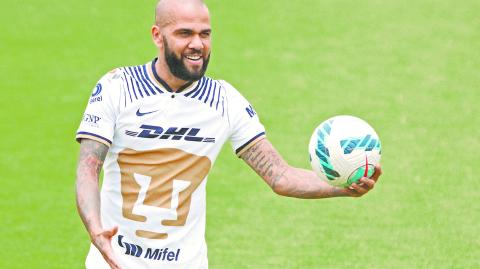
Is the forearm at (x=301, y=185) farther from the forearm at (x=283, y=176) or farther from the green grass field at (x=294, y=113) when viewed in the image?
the green grass field at (x=294, y=113)

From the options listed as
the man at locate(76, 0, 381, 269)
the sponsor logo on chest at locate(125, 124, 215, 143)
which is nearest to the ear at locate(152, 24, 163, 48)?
the man at locate(76, 0, 381, 269)

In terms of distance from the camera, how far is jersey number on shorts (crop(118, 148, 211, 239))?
27.8ft

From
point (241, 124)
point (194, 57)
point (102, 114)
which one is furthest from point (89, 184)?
point (241, 124)

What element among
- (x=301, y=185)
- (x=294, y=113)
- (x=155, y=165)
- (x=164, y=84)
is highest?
(x=164, y=84)

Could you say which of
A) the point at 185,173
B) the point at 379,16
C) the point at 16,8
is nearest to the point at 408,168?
the point at 379,16

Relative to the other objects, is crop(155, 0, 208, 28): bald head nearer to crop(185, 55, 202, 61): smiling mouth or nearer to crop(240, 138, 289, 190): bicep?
crop(185, 55, 202, 61): smiling mouth

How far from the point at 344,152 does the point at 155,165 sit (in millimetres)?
1365

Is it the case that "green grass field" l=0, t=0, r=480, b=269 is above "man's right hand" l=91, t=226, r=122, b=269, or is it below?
below

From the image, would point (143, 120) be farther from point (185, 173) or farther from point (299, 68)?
point (299, 68)

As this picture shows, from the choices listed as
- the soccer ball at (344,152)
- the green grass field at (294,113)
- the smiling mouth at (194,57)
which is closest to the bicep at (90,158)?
the smiling mouth at (194,57)

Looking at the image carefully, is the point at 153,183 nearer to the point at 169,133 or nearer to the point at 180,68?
the point at 169,133

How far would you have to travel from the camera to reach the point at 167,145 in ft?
27.9

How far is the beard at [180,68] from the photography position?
833cm

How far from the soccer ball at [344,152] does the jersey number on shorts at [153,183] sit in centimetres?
98
